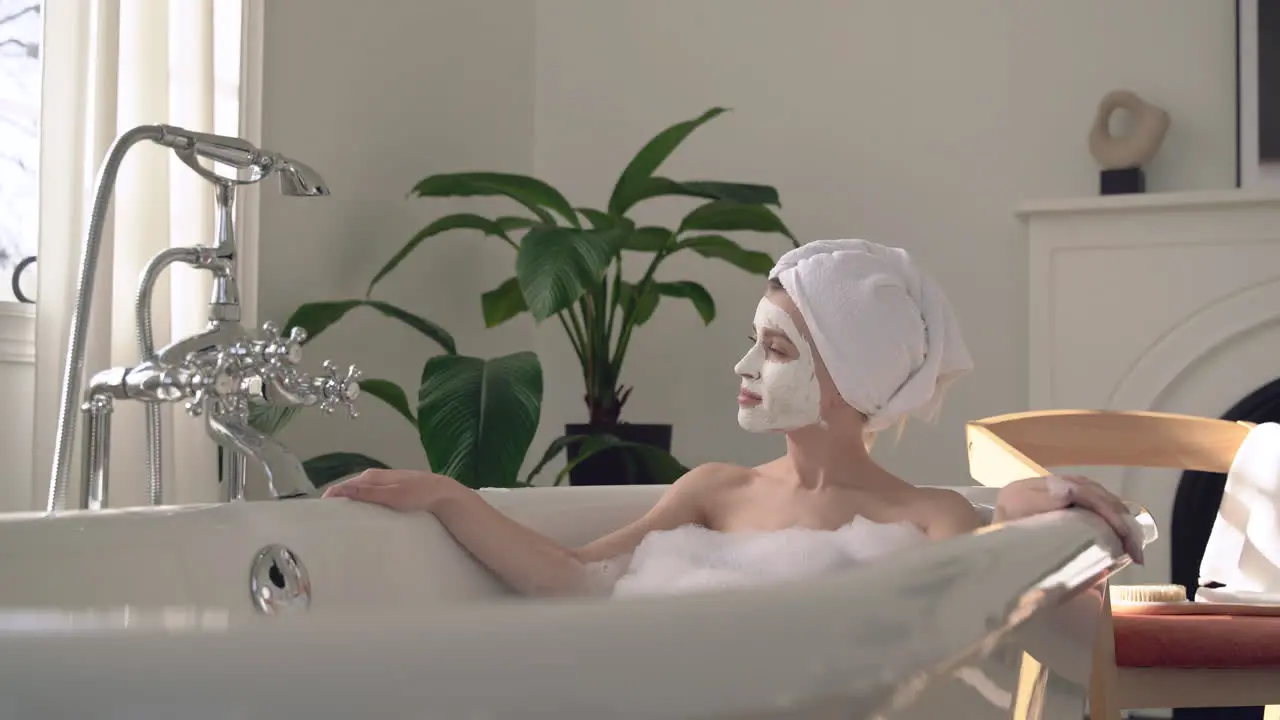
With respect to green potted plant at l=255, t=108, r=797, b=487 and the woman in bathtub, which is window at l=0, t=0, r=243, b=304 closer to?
green potted plant at l=255, t=108, r=797, b=487

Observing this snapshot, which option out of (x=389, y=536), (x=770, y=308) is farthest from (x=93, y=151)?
(x=770, y=308)

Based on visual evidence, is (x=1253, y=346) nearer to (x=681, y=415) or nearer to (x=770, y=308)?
(x=681, y=415)

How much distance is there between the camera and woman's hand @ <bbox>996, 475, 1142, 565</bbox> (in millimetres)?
1339

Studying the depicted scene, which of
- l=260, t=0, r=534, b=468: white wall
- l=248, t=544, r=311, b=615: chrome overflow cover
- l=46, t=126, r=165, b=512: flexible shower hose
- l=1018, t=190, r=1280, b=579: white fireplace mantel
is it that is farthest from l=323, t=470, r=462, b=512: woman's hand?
l=1018, t=190, r=1280, b=579: white fireplace mantel

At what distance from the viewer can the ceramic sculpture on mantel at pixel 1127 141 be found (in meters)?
3.13

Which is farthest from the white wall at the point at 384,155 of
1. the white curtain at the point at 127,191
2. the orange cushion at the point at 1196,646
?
the orange cushion at the point at 1196,646

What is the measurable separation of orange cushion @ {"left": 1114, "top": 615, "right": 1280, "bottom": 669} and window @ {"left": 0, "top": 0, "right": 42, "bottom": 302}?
1.80 meters

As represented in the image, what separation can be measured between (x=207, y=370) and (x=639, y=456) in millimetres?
1475

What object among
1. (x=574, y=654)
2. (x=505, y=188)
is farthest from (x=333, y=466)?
(x=574, y=654)

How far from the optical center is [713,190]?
2.83 meters

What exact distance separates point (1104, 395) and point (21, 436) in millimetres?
2231

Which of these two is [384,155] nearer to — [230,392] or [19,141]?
[19,141]

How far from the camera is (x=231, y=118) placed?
2602 millimetres

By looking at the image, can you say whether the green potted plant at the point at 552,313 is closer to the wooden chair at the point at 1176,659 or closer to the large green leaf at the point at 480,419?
the large green leaf at the point at 480,419
